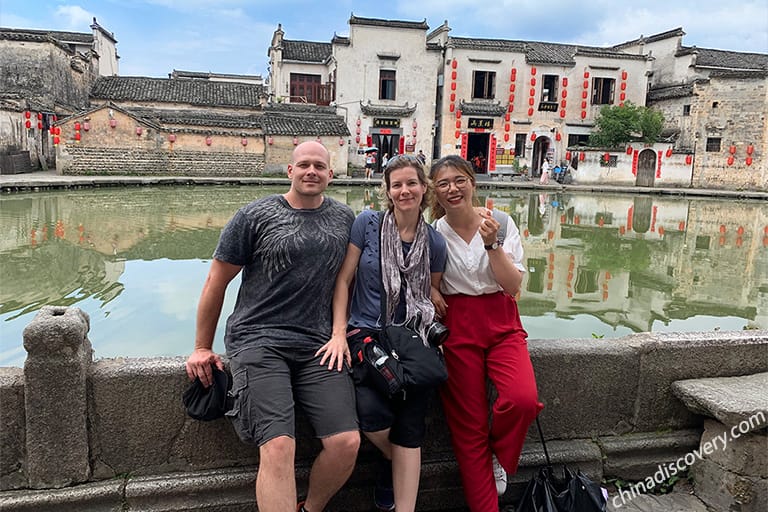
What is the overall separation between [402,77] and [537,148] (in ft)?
23.9

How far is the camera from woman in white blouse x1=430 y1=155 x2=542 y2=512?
91.0 inches

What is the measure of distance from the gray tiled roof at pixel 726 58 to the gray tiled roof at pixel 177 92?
1988 cm

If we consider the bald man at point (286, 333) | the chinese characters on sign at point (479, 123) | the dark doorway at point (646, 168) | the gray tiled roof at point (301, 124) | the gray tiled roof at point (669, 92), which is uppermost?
the gray tiled roof at point (669, 92)

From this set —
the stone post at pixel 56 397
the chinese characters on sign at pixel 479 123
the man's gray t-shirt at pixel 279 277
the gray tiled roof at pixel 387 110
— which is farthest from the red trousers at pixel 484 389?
the chinese characters on sign at pixel 479 123

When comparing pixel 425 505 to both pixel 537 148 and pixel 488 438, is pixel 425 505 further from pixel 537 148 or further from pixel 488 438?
pixel 537 148

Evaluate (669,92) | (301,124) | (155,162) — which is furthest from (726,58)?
(155,162)

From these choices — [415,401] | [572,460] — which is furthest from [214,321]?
[572,460]

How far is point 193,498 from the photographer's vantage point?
2.27 meters

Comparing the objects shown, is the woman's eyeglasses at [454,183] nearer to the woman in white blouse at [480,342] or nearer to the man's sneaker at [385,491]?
the woman in white blouse at [480,342]

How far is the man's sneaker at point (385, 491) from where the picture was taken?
2.36 meters

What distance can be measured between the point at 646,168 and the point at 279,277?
26.7m

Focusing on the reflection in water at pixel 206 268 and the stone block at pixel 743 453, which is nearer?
the stone block at pixel 743 453

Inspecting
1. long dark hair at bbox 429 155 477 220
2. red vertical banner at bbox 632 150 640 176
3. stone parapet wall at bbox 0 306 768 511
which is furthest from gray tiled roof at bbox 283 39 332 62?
stone parapet wall at bbox 0 306 768 511

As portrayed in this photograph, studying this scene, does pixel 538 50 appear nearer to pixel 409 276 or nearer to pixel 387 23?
pixel 387 23
